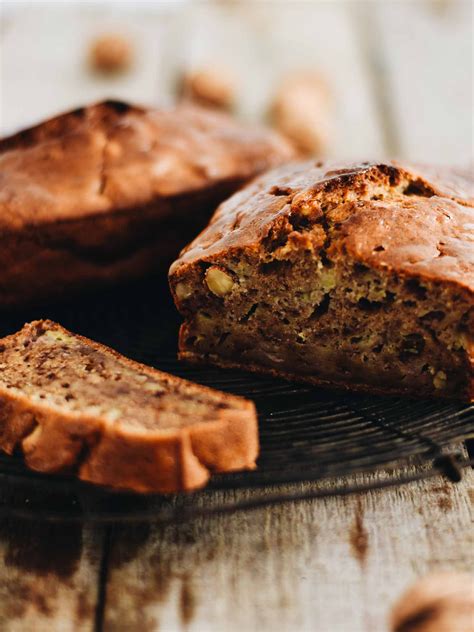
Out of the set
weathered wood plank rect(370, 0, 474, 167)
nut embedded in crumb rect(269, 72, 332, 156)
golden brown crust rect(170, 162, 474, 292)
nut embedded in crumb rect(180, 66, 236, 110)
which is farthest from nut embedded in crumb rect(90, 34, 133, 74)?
golden brown crust rect(170, 162, 474, 292)

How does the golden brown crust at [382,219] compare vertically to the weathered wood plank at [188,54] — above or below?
above

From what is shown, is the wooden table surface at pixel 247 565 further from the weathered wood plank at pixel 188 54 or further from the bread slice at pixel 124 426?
the weathered wood plank at pixel 188 54

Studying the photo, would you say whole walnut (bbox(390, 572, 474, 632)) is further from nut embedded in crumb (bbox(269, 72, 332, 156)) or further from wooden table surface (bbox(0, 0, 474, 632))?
nut embedded in crumb (bbox(269, 72, 332, 156))

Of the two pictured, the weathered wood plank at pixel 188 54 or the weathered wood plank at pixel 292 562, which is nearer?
the weathered wood plank at pixel 292 562

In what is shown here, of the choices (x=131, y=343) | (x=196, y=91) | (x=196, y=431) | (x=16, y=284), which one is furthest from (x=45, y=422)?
(x=196, y=91)

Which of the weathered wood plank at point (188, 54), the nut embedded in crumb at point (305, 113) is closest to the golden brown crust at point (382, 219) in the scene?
the nut embedded in crumb at point (305, 113)

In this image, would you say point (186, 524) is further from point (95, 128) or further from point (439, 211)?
point (95, 128)

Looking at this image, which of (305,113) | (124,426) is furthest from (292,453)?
(305,113)
